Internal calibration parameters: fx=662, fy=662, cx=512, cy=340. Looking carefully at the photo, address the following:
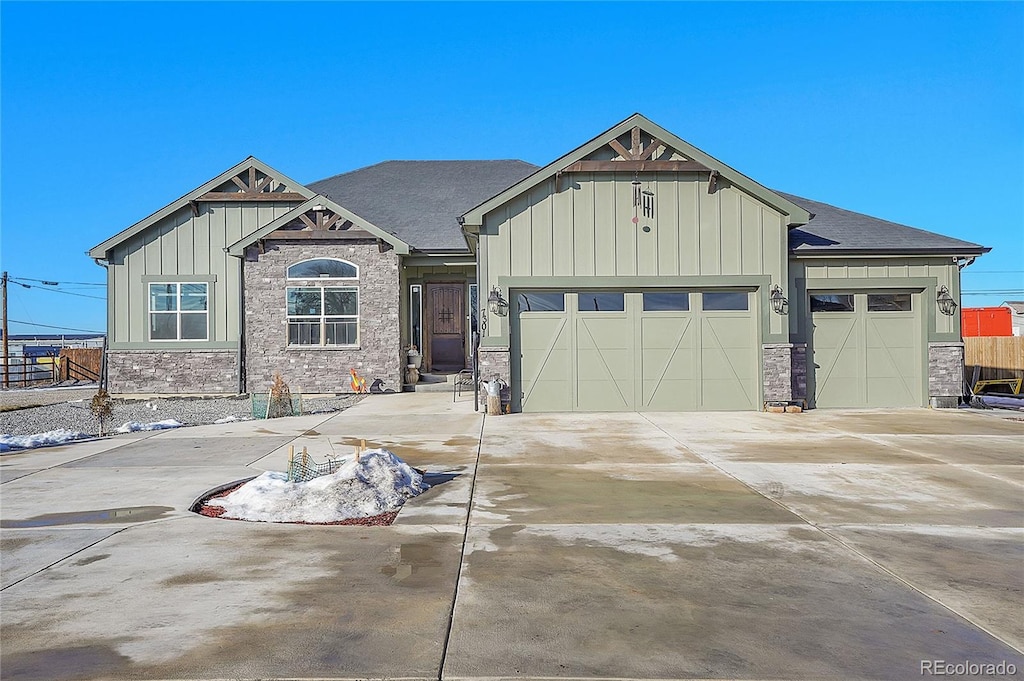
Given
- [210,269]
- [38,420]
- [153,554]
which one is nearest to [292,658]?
[153,554]

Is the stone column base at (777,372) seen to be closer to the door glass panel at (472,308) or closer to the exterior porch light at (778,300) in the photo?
the exterior porch light at (778,300)

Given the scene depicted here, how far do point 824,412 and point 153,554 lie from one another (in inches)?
487

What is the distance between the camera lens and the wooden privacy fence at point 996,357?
60.6ft

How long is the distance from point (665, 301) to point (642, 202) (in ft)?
6.71

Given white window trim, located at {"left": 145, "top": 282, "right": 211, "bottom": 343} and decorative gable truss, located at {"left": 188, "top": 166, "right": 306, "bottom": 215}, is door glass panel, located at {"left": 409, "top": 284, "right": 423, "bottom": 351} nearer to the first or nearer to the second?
decorative gable truss, located at {"left": 188, "top": 166, "right": 306, "bottom": 215}

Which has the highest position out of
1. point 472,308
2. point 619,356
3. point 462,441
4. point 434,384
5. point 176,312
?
point 472,308

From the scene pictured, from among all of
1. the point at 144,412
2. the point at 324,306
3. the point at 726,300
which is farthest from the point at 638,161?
the point at 144,412

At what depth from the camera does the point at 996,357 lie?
63.3ft

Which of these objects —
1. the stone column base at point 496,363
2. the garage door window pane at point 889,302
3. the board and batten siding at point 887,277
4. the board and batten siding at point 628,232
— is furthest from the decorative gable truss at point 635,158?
the garage door window pane at point 889,302

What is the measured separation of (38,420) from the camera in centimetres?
1293

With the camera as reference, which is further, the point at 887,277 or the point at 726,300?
the point at 887,277

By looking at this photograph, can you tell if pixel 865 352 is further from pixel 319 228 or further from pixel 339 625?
pixel 339 625

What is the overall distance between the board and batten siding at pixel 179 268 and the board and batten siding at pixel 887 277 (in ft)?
43.4

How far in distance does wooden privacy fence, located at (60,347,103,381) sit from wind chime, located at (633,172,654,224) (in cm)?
2431
